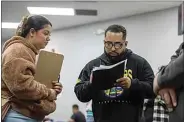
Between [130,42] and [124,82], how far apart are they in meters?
4.24

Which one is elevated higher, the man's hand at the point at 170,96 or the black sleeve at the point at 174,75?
the black sleeve at the point at 174,75

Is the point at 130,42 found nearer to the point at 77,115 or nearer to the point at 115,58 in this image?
the point at 77,115

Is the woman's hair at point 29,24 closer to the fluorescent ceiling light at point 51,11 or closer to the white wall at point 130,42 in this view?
the white wall at point 130,42

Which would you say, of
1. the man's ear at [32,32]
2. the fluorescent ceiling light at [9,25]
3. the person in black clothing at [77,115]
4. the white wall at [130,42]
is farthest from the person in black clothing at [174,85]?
the fluorescent ceiling light at [9,25]

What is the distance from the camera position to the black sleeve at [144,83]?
184 cm

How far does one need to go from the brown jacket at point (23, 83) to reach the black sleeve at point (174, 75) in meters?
0.99

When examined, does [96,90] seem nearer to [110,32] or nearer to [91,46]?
[110,32]

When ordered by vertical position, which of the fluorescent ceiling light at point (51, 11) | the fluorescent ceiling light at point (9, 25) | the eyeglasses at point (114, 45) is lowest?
the eyeglasses at point (114, 45)

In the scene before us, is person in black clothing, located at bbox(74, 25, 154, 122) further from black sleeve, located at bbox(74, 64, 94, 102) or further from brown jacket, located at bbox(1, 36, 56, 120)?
brown jacket, located at bbox(1, 36, 56, 120)

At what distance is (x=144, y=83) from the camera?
6.16 feet

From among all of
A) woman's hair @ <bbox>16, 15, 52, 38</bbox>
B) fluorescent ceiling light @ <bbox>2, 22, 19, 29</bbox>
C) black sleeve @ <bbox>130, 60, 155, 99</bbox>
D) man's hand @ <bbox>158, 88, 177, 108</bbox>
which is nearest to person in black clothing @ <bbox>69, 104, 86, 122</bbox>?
fluorescent ceiling light @ <bbox>2, 22, 19, 29</bbox>

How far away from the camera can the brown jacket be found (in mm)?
1669

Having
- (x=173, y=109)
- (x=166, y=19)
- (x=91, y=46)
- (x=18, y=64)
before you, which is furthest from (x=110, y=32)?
(x=91, y=46)

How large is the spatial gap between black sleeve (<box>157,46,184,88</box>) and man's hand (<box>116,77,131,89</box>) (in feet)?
3.02
